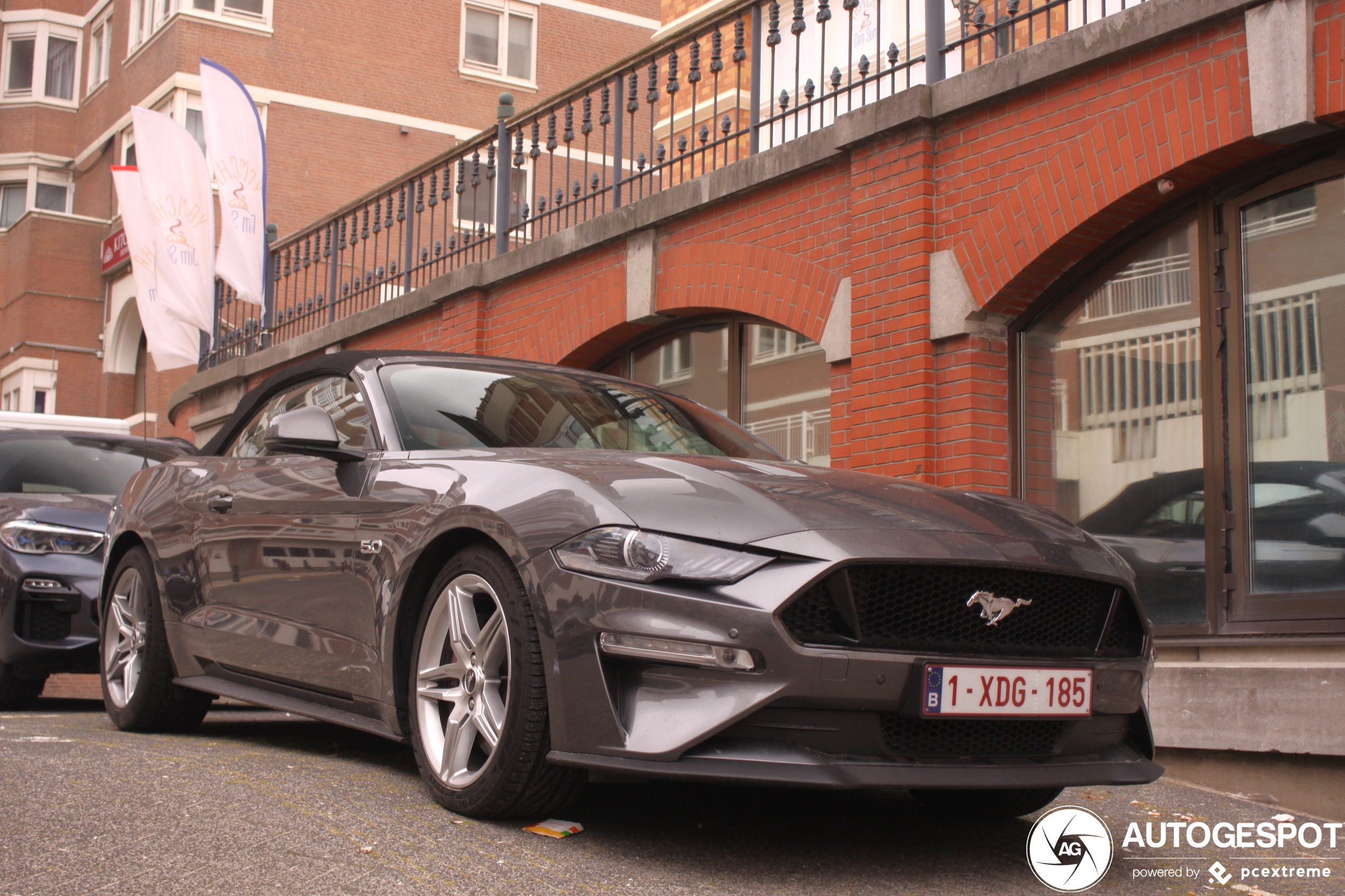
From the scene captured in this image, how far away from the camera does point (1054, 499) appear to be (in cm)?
716

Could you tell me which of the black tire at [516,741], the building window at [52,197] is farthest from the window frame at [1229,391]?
the building window at [52,197]

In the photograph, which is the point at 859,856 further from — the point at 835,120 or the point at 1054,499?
the point at 835,120

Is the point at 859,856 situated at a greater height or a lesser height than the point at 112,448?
lesser

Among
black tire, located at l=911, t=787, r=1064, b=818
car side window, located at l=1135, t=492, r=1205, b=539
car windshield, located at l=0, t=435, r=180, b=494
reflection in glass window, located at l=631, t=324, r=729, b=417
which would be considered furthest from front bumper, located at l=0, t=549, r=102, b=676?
car side window, located at l=1135, t=492, r=1205, b=539

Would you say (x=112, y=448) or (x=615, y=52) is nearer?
(x=112, y=448)

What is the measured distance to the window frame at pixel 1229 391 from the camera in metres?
5.92

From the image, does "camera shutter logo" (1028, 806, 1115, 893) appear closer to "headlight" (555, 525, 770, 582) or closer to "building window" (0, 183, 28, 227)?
"headlight" (555, 525, 770, 582)

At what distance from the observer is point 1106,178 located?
6375 mm

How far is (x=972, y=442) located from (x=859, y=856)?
12.5 ft

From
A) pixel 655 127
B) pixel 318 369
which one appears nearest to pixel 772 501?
pixel 318 369

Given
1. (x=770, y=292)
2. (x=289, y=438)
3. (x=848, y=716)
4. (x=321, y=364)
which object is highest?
(x=770, y=292)

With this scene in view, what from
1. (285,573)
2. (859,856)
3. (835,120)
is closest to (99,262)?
(835,120)

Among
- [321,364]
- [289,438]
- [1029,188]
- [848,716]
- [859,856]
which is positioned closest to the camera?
[848,716]

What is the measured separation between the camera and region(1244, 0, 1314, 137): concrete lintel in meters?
5.56
